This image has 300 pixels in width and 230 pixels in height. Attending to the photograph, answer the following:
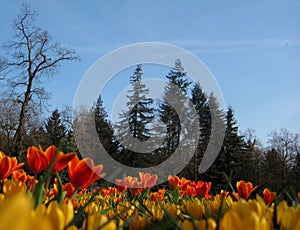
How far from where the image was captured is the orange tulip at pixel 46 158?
880 mm

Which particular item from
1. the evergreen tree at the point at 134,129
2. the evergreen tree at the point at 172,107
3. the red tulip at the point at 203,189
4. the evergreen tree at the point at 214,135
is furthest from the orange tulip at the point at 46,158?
the evergreen tree at the point at 214,135

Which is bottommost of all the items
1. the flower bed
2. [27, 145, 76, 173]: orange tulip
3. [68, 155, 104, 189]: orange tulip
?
the flower bed

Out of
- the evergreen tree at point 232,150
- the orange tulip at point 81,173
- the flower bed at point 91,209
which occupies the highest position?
the evergreen tree at point 232,150

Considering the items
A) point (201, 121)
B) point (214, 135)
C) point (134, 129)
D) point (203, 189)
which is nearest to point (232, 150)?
point (214, 135)

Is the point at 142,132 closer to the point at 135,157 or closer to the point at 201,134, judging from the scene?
the point at 135,157

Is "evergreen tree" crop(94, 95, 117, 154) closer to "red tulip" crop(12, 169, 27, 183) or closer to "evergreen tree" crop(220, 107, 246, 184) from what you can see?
"evergreen tree" crop(220, 107, 246, 184)

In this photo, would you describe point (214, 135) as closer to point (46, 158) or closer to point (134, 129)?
point (134, 129)

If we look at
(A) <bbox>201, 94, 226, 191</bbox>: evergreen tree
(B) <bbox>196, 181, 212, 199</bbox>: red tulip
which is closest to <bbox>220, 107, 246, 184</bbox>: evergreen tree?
(A) <bbox>201, 94, 226, 191</bbox>: evergreen tree

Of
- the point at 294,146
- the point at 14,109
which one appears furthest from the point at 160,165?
the point at 294,146

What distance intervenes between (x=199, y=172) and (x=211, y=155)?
330cm

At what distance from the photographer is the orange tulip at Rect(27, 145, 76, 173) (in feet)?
2.89

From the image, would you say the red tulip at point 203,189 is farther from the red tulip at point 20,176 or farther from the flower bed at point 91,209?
the red tulip at point 20,176

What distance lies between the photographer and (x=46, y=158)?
91cm

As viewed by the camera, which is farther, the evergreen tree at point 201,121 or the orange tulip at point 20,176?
the evergreen tree at point 201,121
